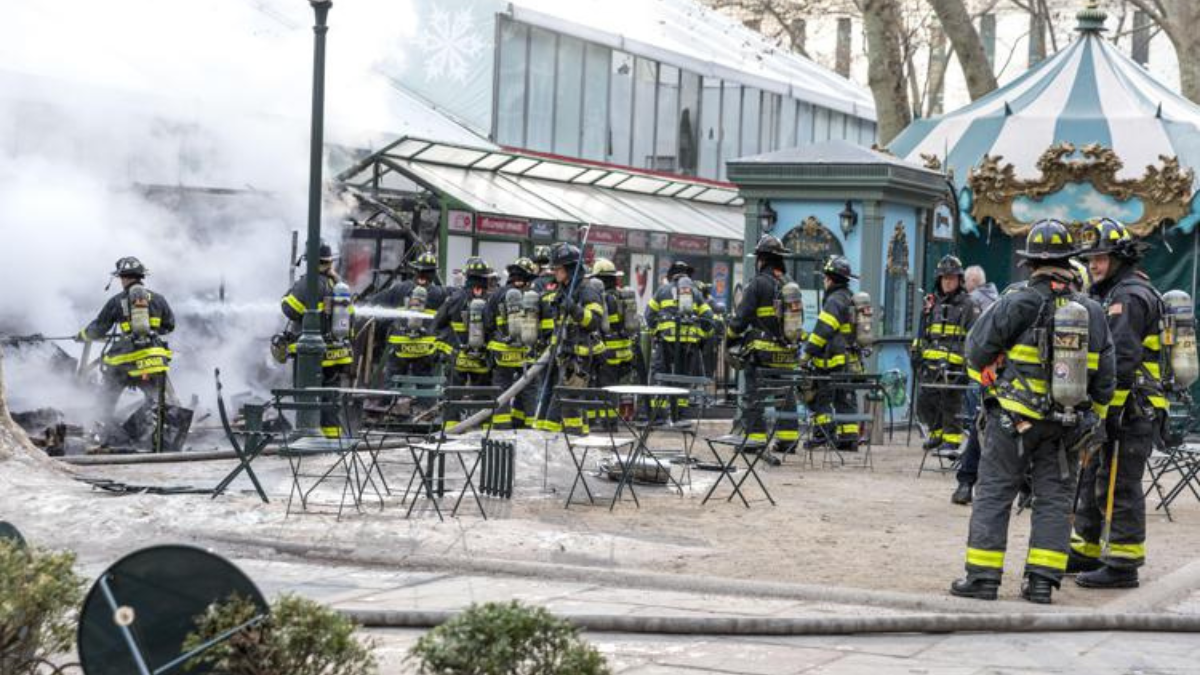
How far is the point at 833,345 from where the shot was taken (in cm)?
1599

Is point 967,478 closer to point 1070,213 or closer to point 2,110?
point 1070,213

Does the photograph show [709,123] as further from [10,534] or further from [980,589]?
[10,534]

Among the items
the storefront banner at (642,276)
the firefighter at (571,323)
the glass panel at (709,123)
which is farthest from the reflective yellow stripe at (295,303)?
the glass panel at (709,123)

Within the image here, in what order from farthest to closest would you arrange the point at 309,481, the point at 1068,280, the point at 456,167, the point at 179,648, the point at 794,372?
the point at 456,167 < the point at 794,372 < the point at 309,481 < the point at 1068,280 < the point at 179,648

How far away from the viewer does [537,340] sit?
16750mm

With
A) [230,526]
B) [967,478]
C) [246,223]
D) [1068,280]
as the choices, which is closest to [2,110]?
[246,223]

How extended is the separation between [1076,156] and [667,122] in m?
15.6

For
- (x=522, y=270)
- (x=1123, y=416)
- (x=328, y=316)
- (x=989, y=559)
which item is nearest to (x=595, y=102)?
(x=522, y=270)

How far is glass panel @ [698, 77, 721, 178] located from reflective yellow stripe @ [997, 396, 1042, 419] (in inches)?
1141

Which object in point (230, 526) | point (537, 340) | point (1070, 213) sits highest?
point (1070, 213)

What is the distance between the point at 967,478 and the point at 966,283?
4.32 m

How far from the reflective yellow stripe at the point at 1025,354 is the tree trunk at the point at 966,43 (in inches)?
761

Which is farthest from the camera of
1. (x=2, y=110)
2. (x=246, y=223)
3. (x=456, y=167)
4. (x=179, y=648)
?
(x=456, y=167)

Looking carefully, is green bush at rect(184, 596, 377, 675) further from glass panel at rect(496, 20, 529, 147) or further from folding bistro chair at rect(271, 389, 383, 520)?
glass panel at rect(496, 20, 529, 147)
